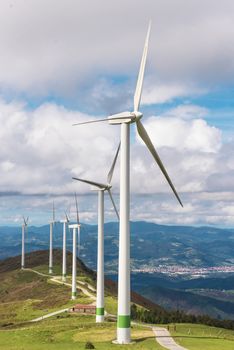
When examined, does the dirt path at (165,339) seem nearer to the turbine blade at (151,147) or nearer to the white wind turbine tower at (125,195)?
the white wind turbine tower at (125,195)

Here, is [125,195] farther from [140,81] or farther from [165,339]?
[165,339]

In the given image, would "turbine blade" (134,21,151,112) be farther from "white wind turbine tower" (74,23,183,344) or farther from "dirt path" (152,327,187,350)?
"dirt path" (152,327,187,350)

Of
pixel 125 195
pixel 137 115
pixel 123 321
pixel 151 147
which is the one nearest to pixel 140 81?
pixel 137 115

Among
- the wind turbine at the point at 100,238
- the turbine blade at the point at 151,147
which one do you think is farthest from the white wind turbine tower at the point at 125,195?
the wind turbine at the point at 100,238

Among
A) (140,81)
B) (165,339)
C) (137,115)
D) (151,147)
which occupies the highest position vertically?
(140,81)

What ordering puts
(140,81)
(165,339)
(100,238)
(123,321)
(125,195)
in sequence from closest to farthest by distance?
(123,321)
(125,195)
(140,81)
(165,339)
(100,238)

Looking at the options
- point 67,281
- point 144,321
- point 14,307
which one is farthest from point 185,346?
point 67,281

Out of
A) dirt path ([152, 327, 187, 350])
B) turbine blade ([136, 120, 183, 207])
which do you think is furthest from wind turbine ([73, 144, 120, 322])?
turbine blade ([136, 120, 183, 207])
